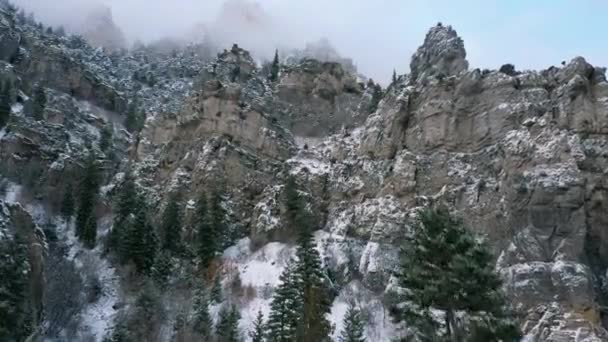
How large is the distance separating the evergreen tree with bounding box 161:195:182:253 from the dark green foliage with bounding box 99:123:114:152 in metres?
33.3

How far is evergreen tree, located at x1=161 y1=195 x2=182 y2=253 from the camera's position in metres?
50.5

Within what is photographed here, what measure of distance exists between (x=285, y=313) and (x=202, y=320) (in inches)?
262

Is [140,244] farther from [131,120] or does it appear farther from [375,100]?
[131,120]

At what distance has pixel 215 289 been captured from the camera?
43.0 metres

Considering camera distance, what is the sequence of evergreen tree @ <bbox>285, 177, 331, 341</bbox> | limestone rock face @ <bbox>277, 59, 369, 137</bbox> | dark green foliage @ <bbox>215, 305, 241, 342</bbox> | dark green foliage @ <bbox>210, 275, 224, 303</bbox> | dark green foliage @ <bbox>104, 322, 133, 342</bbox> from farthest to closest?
limestone rock face @ <bbox>277, 59, 369, 137</bbox> < dark green foliage @ <bbox>210, 275, 224, 303</bbox> < dark green foliage @ <bbox>215, 305, 241, 342</bbox> < dark green foliage @ <bbox>104, 322, 133, 342</bbox> < evergreen tree @ <bbox>285, 177, 331, 341</bbox>

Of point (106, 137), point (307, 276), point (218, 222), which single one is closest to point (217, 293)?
point (307, 276)

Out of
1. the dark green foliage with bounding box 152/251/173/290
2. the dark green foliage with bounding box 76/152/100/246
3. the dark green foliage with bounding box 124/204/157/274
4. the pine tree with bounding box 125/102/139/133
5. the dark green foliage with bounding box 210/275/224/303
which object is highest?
the pine tree with bounding box 125/102/139/133

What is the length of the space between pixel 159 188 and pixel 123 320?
2367 cm

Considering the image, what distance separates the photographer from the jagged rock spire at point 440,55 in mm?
59278

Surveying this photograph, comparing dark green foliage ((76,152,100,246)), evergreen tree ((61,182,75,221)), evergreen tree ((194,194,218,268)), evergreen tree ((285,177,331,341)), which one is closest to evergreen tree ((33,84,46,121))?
dark green foliage ((76,152,100,246))

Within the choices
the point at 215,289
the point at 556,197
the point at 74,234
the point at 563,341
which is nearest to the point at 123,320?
the point at 215,289

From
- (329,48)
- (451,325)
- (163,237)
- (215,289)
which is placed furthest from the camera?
(329,48)

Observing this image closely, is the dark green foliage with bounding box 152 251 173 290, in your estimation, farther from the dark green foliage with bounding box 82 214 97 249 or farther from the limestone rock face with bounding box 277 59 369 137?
the limestone rock face with bounding box 277 59 369 137

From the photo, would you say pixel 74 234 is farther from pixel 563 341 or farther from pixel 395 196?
pixel 563 341
